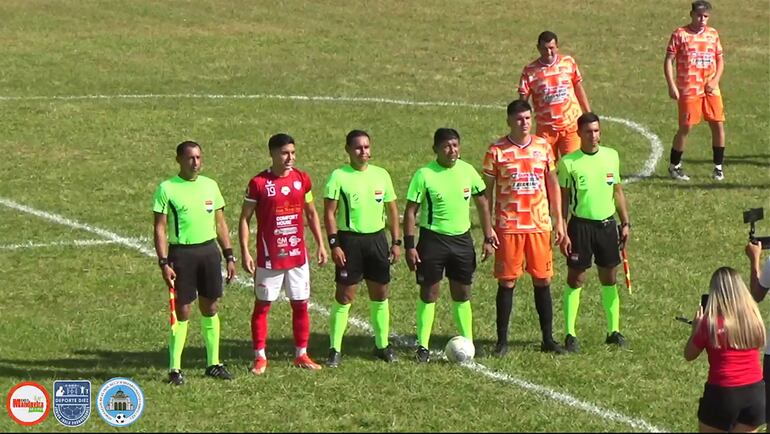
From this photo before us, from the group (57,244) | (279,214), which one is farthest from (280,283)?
(57,244)

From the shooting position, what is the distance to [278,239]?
14.6m

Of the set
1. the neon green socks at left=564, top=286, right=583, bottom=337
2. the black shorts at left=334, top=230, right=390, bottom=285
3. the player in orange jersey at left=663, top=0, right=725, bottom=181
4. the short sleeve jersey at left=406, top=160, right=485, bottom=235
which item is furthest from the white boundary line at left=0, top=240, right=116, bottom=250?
the player in orange jersey at left=663, top=0, right=725, bottom=181

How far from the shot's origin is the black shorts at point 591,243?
51.0ft

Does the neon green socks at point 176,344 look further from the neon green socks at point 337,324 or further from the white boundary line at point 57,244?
the white boundary line at point 57,244

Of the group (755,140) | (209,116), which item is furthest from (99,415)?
(755,140)

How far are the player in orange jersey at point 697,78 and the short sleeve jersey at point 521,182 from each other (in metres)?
9.03

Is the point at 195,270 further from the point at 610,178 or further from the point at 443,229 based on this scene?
the point at 610,178

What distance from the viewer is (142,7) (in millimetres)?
39781

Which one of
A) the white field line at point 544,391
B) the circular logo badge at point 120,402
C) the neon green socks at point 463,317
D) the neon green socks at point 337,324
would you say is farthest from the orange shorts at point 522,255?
the circular logo badge at point 120,402

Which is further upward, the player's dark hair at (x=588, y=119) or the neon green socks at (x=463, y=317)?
the player's dark hair at (x=588, y=119)

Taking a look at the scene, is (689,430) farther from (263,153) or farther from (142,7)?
(142,7)

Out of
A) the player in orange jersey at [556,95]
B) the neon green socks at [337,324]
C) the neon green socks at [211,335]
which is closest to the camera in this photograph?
the neon green socks at [211,335]

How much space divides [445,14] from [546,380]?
27042 millimetres

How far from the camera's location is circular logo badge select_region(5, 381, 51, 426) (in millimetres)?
13055
